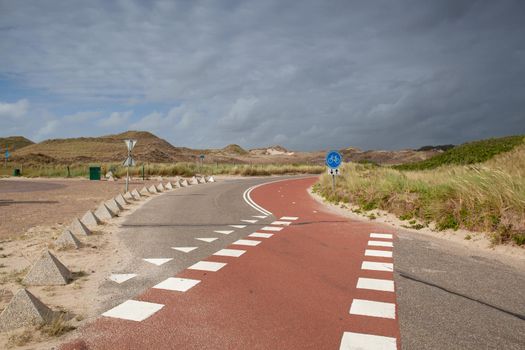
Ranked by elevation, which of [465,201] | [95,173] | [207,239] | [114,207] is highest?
[95,173]

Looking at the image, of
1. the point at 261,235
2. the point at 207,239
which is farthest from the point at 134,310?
the point at 261,235

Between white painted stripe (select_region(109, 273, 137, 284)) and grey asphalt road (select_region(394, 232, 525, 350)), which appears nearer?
grey asphalt road (select_region(394, 232, 525, 350))

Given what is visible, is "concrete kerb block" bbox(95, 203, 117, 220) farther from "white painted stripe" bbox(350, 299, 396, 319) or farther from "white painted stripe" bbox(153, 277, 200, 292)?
"white painted stripe" bbox(350, 299, 396, 319)

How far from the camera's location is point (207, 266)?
7.61 m

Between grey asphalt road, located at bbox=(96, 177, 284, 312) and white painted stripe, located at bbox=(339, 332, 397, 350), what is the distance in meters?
3.13

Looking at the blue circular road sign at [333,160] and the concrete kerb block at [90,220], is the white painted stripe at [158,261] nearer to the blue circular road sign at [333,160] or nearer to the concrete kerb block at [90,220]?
the concrete kerb block at [90,220]

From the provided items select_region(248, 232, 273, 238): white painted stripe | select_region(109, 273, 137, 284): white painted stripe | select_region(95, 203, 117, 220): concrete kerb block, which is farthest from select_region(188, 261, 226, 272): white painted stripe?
select_region(95, 203, 117, 220): concrete kerb block

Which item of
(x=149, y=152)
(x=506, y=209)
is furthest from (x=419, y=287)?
(x=149, y=152)

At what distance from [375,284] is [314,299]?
1.27 metres

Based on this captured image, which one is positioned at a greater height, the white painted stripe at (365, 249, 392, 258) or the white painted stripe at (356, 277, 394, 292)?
the white painted stripe at (365, 249, 392, 258)

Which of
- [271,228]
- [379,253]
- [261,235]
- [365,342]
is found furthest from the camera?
[271,228]

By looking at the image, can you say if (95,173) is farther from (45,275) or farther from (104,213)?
(45,275)

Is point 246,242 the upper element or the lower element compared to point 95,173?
lower

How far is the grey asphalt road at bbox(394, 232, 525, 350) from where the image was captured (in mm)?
4492
